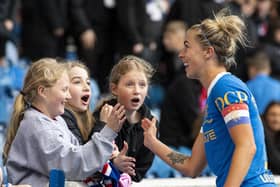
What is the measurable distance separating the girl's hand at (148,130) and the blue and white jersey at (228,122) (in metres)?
0.49

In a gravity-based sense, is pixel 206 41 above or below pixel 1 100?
above

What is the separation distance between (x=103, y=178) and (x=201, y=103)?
462cm

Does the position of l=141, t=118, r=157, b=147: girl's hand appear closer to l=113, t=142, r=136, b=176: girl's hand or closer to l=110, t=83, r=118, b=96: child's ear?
l=113, t=142, r=136, b=176: girl's hand

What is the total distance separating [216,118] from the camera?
17.1ft

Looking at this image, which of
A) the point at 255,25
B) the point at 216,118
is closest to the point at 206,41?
the point at 216,118

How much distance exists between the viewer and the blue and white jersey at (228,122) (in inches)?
199

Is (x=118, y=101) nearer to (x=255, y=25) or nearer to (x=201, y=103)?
(x=201, y=103)

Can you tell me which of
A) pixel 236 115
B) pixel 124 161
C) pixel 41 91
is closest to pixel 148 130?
pixel 124 161

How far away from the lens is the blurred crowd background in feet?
35.6

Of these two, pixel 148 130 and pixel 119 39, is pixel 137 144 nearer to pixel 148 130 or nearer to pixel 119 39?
pixel 148 130

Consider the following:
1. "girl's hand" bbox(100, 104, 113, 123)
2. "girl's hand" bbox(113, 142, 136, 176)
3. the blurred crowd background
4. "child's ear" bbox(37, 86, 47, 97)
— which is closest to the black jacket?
"girl's hand" bbox(100, 104, 113, 123)

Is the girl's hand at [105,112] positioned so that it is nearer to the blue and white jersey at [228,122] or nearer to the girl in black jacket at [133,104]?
the girl in black jacket at [133,104]

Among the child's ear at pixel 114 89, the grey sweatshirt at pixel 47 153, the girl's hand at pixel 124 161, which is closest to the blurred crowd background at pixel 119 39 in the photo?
the child's ear at pixel 114 89

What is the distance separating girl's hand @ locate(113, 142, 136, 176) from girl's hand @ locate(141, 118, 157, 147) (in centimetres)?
17
